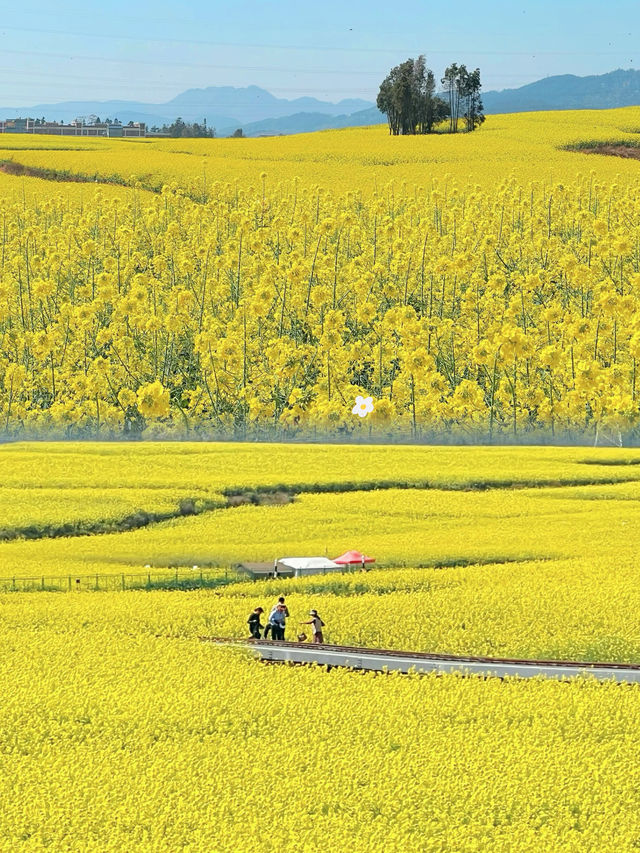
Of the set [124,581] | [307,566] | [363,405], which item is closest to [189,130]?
[363,405]

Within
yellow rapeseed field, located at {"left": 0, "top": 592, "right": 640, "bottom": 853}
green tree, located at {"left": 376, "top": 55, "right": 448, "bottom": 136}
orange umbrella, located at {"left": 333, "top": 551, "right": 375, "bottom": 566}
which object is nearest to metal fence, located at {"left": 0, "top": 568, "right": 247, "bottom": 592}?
orange umbrella, located at {"left": 333, "top": 551, "right": 375, "bottom": 566}

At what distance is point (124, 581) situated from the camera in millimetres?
27531

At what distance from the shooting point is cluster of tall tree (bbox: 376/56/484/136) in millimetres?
121062

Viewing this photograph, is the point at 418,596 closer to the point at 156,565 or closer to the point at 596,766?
the point at 156,565

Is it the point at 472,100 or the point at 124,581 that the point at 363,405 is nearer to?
the point at 124,581

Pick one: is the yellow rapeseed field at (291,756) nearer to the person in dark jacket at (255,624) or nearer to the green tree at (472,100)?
the person in dark jacket at (255,624)

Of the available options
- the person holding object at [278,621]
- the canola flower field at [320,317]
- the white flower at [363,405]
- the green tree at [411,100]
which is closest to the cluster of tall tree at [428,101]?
the green tree at [411,100]

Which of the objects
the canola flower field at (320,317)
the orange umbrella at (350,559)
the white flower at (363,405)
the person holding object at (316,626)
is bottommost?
the orange umbrella at (350,559)

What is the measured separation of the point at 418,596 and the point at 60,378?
21.2 meters

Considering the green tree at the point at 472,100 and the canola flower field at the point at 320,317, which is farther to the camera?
the green tree at the point at 472,100

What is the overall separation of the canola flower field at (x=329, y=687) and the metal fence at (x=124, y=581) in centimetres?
62

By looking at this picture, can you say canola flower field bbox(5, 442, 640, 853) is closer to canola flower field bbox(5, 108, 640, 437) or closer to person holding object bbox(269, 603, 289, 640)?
person holding object bbox(269, 603, 289, 640)

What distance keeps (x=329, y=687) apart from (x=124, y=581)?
9.26m

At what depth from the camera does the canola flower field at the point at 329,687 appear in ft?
47.9
